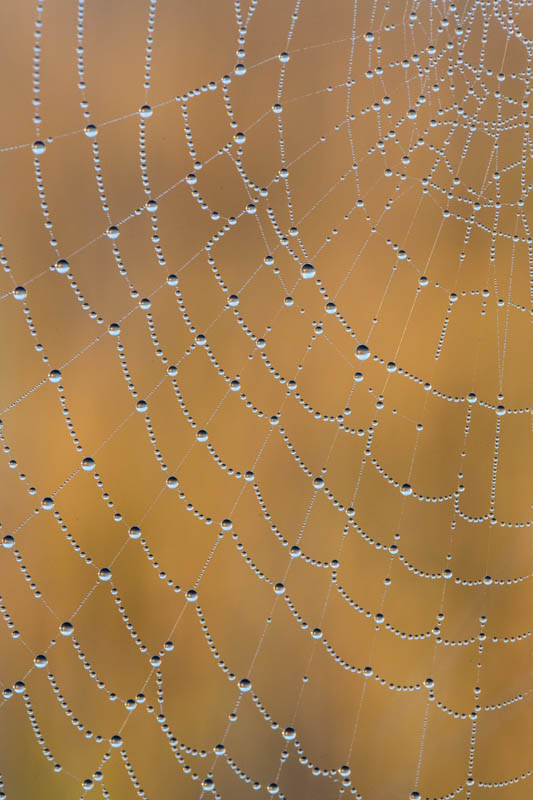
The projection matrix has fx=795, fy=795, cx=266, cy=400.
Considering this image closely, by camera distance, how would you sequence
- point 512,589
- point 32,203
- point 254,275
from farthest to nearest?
point 512,589, point 254,275, point 32,203

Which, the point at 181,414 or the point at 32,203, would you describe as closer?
the point at 32,203

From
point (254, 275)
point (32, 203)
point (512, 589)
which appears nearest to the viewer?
point (32, 203)

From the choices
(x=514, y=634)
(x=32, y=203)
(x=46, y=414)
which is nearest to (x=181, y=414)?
(x=46, y=414)

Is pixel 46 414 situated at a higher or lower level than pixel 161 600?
higher

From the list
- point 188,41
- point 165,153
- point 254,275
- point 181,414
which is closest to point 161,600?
point 181,414

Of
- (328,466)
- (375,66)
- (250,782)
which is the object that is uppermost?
(375,66)

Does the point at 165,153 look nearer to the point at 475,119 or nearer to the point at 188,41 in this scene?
the point at 188,41
